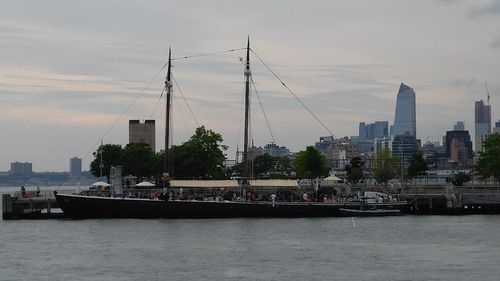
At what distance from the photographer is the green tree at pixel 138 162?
15300 centimetres

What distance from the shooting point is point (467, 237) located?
78562 millimetres

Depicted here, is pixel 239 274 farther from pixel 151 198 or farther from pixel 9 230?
pixel 151 198

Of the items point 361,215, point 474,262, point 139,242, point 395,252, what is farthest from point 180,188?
point 474,262

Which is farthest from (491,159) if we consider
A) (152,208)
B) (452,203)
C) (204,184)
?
(152,208)

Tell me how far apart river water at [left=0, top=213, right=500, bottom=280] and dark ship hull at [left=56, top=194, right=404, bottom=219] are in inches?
101

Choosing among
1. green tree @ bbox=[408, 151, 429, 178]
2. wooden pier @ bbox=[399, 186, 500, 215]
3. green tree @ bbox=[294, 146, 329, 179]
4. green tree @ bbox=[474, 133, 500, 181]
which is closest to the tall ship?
wooden pier @ bbox=[399, 186, 500, 215]

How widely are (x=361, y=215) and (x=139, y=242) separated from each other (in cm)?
3812

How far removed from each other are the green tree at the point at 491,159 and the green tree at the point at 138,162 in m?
51.1

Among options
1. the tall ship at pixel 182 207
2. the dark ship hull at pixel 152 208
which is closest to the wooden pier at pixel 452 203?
the tall ship at pixel 182 207

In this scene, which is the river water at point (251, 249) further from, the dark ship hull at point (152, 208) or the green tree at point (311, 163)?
the green tree at point (311, 163)

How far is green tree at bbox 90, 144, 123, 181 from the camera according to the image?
513ft

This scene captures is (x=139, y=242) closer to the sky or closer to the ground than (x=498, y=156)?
closer to the ground

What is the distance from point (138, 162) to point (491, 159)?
55.1 m

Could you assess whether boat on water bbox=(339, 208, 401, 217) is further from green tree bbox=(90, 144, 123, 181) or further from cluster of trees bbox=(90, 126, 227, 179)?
green tree bbox=(90, 144, 123, 181)
